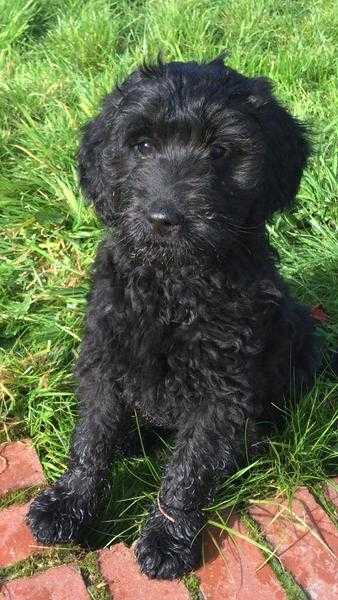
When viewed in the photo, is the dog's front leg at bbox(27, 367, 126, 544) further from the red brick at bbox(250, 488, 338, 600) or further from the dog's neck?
the red brick at bbox(250, 488, 338, 600)

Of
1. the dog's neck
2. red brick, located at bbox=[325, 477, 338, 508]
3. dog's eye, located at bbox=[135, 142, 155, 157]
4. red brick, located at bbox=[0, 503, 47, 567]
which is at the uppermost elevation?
dog's eye, located at bbox=[135, 142, 155, 157]

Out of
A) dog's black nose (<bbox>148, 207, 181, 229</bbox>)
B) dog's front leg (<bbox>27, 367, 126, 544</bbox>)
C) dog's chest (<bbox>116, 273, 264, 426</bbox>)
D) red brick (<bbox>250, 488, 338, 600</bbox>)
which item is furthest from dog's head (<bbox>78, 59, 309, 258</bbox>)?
red brick (<bbox>250, 488, 338, 600</bbox>)

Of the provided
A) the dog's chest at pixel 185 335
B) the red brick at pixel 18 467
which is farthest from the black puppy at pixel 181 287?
the red brick at pixel 18 467

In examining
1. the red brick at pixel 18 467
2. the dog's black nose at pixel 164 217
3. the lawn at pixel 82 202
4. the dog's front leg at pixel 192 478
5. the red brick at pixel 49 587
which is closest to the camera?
the dog's black nose at pixel 164 217

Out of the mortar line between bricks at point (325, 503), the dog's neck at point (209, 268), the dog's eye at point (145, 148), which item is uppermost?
the dog's eye at point (145, 148)

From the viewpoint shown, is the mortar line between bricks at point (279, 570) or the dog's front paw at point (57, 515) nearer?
the mortar line between bricks at point (279, 570)

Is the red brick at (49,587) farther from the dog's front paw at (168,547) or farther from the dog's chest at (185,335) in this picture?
the dog's chest at (185,335)
